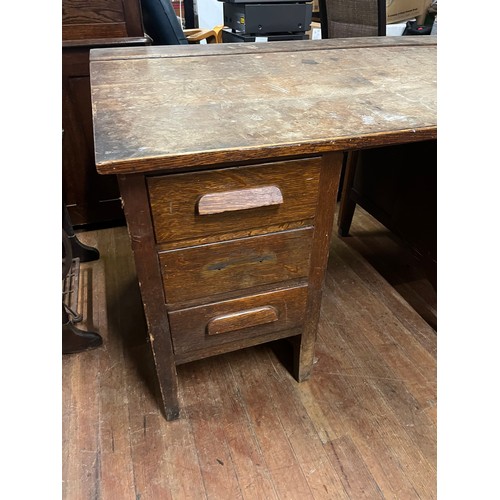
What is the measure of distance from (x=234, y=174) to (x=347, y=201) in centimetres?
108

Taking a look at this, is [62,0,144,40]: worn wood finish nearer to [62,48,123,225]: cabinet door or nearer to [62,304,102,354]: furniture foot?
[62,48,123,225]: cabinet door

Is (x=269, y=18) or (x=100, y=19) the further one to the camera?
(x=269, y=18)

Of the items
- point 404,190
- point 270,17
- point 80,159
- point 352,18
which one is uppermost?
point 270,17

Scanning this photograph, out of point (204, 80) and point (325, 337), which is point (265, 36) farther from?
point (325, 337)

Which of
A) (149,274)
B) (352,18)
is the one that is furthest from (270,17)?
(149,274)

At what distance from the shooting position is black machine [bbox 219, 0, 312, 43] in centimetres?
219

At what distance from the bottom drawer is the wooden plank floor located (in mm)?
258

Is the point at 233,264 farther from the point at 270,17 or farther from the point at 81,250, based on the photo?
the point at 270,17

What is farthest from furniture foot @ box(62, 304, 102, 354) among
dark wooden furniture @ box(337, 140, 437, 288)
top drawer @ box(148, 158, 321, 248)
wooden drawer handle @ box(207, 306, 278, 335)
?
dark wooden furniture @ box(337, 140, 437, 288)

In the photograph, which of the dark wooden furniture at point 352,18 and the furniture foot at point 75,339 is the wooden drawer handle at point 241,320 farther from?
the dark wooden furniture at point 352,18

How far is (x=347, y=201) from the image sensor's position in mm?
1686

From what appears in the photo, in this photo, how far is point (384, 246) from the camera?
5.64ft

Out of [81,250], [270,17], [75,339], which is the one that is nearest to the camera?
[75,339]

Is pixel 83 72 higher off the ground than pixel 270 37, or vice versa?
pixel 270 37
